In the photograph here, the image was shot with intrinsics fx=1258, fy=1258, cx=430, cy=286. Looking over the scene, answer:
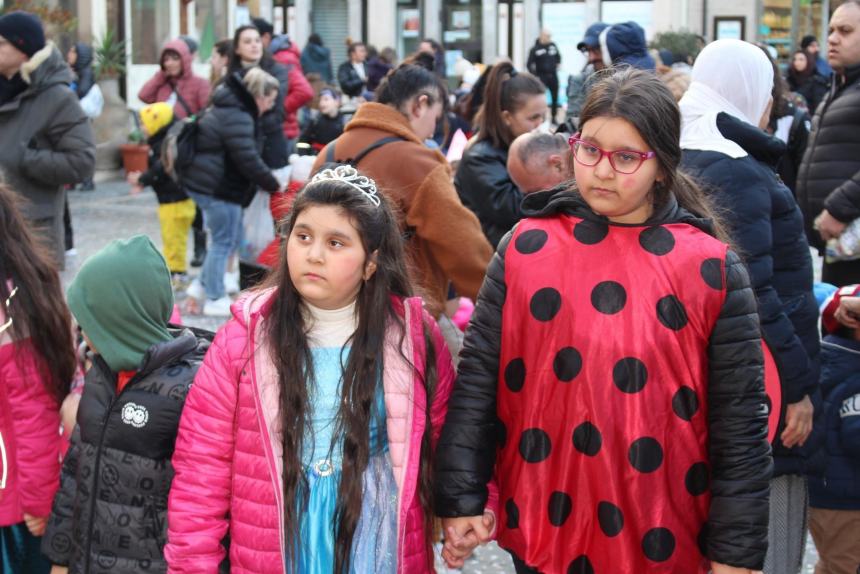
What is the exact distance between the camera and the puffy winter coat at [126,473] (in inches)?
125

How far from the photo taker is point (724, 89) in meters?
3.79

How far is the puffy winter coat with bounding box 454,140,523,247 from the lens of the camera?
544 cm

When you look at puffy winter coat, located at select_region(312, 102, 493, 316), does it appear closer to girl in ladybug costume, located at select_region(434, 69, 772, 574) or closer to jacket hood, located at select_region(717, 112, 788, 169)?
jacket hood, located at select_region(717, 112, 788, 169)

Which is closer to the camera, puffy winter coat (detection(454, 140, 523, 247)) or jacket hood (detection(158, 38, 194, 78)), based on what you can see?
puffy winter coat (detection(454, 140, 523, 247))

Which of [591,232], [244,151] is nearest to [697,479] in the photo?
[591,232]

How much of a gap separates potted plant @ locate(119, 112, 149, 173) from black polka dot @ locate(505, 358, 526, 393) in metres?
16.1

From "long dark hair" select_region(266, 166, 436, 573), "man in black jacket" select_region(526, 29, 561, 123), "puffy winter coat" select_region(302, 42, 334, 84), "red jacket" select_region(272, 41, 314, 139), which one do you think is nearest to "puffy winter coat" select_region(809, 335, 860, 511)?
"long dark hair" select_region(266, 166, 436, 573)

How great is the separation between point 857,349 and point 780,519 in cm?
63

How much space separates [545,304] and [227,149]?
643 cm

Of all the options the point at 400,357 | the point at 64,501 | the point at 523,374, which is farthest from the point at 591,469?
the point at 64,501

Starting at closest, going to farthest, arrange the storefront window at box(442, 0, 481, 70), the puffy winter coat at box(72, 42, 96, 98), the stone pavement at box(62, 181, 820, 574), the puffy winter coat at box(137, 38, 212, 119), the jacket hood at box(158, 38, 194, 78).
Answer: the stone pavement at box(62, 181, 820, 574) < the puffy winter coat at box(137, 38, 212, 119) < the jacket hood at box(158, 38, 194, 78) < the puffy winter coat at box(72, 42, 96, 98) < the storefront window at box(442, 0, 481, 70)

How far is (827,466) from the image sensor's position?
12.8 feet

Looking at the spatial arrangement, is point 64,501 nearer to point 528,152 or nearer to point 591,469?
point 591,469

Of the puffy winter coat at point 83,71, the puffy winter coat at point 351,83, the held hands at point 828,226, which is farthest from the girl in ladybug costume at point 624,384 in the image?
the puffy winter coat at point 351,83
